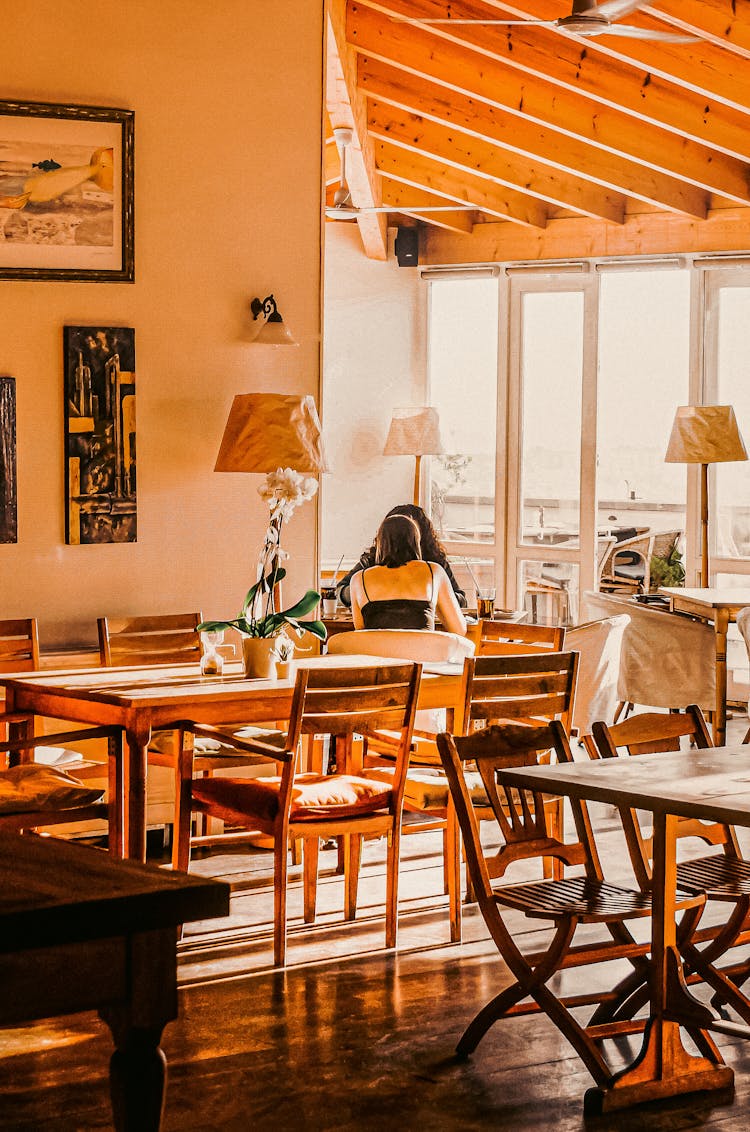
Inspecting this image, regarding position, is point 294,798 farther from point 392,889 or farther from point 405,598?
point 405,598

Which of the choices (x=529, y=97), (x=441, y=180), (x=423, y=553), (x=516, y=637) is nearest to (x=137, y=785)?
(x=516, y=637)

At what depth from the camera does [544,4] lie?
6.85m

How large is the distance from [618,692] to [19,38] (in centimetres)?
441

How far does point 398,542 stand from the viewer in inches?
276

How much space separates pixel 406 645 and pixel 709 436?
348 centimetres

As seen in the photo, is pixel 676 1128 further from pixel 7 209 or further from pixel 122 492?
pixel 7 209

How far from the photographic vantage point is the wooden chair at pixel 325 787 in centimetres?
438

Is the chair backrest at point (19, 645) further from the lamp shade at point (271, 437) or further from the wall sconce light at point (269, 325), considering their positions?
the wall sconce light at point (269, 325)

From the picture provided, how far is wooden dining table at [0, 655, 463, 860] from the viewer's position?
14.8 feet

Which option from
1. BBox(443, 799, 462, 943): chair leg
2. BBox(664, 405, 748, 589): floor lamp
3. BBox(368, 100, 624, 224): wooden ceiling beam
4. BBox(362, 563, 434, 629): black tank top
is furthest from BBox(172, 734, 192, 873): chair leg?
BBox(368, 100, 624, 224): wooden ceiling beam

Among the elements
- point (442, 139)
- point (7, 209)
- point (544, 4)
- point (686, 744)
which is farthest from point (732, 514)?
point (7, 209)

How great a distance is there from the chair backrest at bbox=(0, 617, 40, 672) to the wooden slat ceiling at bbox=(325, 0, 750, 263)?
10.5 feet

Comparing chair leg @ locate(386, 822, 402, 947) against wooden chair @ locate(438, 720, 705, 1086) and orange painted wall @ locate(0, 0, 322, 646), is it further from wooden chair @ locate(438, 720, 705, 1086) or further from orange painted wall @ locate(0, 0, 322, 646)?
orange painted wall @ locate(0, 0, 322, 646)

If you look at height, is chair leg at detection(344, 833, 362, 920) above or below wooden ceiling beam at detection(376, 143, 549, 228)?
below
